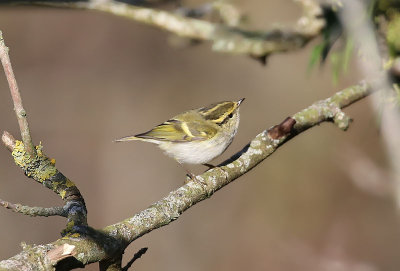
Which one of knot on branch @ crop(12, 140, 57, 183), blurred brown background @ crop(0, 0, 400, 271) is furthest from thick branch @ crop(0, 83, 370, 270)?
blurred brown background @ crop(0, 0, 400, 271)

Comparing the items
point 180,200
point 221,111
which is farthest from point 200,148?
point 180,200

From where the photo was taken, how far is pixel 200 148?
391 centimetres

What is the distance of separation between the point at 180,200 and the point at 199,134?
152 cm

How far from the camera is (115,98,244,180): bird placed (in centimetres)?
391

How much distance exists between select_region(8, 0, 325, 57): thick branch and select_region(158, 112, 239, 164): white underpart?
68 cm

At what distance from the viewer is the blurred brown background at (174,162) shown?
17.4 ft

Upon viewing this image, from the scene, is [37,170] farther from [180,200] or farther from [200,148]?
[200,148]

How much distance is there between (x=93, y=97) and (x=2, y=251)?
2.14 m

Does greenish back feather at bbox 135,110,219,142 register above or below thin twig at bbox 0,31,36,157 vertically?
below

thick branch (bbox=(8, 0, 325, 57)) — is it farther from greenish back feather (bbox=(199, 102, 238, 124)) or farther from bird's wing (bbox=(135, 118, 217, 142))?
bird's wing (bbox=(135, 118, 217, 142))

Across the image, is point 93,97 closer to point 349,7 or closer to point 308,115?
point 308,115

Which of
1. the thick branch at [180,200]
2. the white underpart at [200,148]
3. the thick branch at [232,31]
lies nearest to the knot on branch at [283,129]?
the thick branch at [180,200]

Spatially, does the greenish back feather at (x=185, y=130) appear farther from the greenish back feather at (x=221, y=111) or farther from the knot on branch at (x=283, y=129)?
the knot on branch at (x=283, y=129)

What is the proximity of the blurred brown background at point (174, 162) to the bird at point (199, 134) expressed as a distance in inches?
51.0
